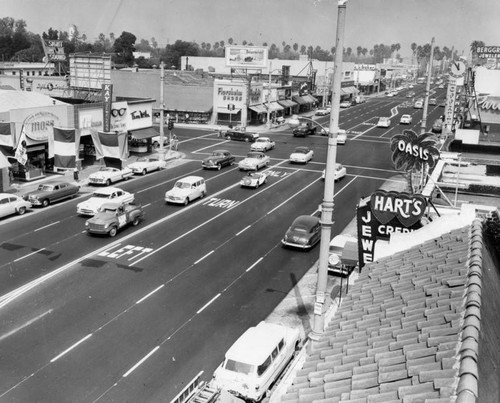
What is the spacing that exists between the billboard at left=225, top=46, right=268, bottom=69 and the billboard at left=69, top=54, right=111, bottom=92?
34413mm

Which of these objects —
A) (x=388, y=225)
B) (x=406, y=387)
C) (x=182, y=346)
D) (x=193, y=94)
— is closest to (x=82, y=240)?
(x=182, y=346)

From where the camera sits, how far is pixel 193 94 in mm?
83750

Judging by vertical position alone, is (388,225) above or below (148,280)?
above

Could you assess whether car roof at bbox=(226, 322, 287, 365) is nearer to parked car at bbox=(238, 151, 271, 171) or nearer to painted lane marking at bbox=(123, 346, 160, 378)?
painted lane marking at bbox=(123, 346, 160, 378)

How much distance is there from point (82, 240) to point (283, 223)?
483 inches

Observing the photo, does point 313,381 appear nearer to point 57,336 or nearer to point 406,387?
point 406,387

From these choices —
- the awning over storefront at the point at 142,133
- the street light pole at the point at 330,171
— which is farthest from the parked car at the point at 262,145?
the street light pole at the point at 330,171

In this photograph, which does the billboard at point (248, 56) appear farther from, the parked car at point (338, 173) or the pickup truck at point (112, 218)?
the pickup truck at point (112, 218)

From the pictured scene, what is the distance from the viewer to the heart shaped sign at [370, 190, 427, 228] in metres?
14.0

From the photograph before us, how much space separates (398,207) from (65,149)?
1472 inches

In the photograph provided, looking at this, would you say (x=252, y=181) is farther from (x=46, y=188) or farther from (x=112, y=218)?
(x=46, y=188)

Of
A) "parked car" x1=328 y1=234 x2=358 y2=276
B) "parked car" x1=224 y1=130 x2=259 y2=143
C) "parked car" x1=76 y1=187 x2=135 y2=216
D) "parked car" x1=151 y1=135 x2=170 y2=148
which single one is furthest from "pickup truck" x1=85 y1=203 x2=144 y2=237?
"parked car" x1=224 y1=130 x2=259 y2=143

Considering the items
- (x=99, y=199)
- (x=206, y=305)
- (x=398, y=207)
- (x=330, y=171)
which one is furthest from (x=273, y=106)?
(x=330, y=171)

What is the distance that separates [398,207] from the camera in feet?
46.9
